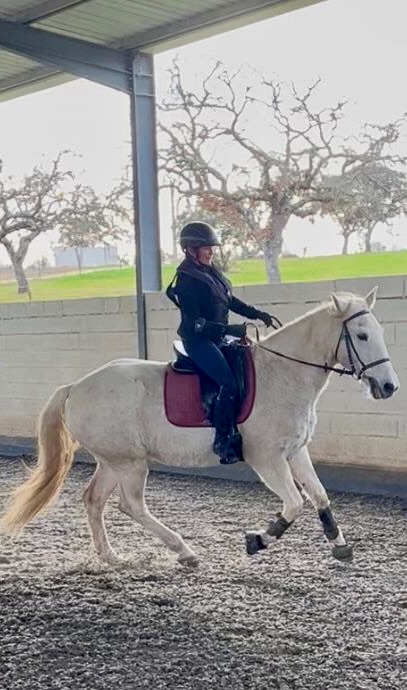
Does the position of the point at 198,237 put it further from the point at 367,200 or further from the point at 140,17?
the point at 140,17

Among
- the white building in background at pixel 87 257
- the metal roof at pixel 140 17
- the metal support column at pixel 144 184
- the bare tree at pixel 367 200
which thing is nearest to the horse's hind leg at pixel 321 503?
the bare tree at pixel 367 200

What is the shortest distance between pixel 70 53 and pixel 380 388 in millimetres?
4714

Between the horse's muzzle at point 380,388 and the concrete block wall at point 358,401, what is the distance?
197cm

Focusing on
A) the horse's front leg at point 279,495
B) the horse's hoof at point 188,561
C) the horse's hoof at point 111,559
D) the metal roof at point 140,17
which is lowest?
the horse's hoof at point 111,559

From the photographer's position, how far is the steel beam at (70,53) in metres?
6.83

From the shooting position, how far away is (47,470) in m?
4.19

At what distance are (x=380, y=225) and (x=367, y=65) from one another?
1.18 metres

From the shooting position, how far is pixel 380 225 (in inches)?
243

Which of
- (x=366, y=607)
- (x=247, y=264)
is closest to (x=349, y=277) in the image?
(x=247, y=264)

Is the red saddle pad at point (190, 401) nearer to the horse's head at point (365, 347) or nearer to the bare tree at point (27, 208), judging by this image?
the horse's head at point (365, 347)

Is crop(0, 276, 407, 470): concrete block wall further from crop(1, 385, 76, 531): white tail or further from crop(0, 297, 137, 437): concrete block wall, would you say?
crop(1, 385, 76, 531): white tail

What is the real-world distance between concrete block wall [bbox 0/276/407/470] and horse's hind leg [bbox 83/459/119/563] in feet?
7.66

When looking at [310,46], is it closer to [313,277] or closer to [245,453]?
[313,277]

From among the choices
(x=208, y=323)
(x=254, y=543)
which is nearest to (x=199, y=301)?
(x=208, y=323)
